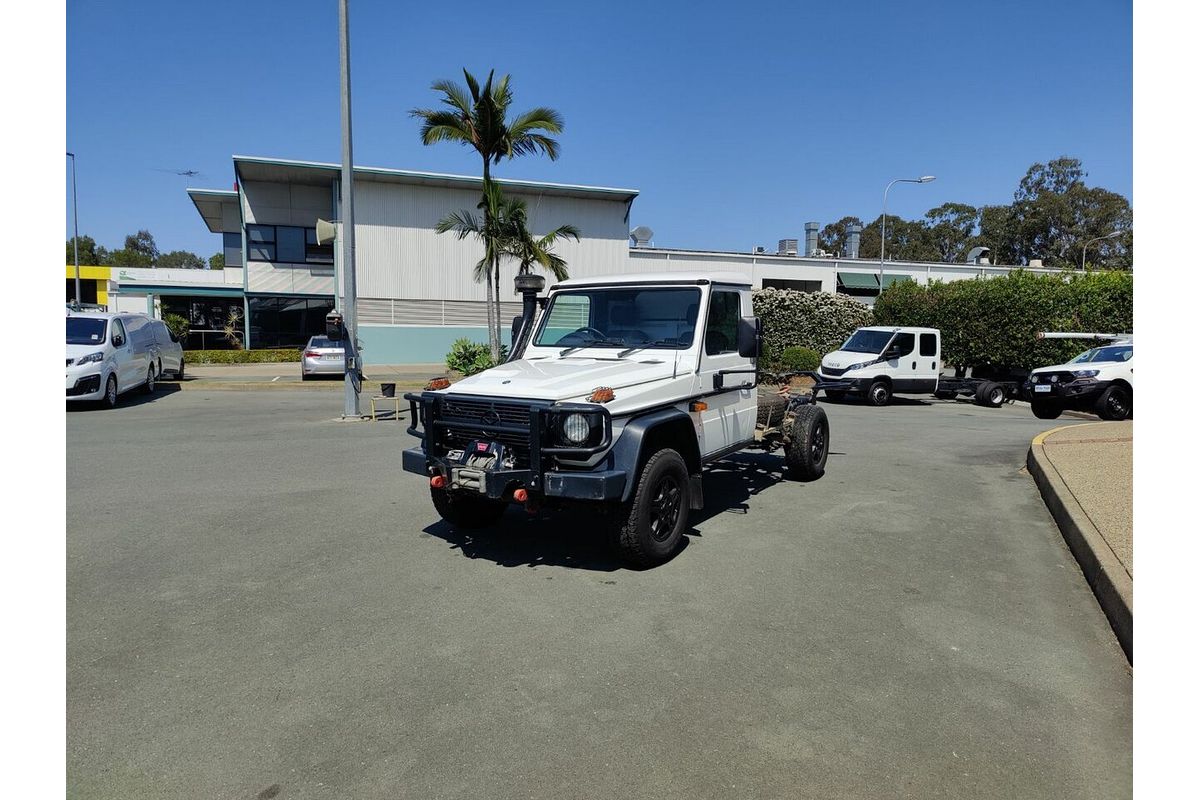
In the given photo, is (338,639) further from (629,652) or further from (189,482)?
(189,482)

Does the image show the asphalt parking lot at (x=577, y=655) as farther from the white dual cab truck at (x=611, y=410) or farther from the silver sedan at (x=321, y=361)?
the silver sedan at (x=321, y=361)

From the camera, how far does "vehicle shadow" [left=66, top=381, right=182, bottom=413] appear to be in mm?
15163

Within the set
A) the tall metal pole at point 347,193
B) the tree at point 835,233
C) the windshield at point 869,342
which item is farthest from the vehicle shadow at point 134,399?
the tree at point 835,233

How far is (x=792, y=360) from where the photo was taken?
2373 centimetres

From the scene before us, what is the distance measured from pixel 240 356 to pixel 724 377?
28.5m

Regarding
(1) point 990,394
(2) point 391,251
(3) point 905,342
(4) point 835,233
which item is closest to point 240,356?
(2) point 391,251

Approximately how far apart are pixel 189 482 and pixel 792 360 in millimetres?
18604

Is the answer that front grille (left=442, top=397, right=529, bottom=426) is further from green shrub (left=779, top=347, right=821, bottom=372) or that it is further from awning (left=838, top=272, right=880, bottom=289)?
awning (left=838, top=272, right=880, bottom=289)

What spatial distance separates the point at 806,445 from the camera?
27.7ft

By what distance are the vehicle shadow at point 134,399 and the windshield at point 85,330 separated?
1255 mm

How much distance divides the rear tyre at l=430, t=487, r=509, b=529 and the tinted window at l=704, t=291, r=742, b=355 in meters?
2.23

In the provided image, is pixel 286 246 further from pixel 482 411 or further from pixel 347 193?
pixel 482 411

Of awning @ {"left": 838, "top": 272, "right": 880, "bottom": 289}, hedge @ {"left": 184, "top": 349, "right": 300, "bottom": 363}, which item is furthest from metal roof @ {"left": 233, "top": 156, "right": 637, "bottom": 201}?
awning @ {"left": 838, "top": 272, "right": 880, "bottom": 289}

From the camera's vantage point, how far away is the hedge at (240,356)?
30.3 meters
